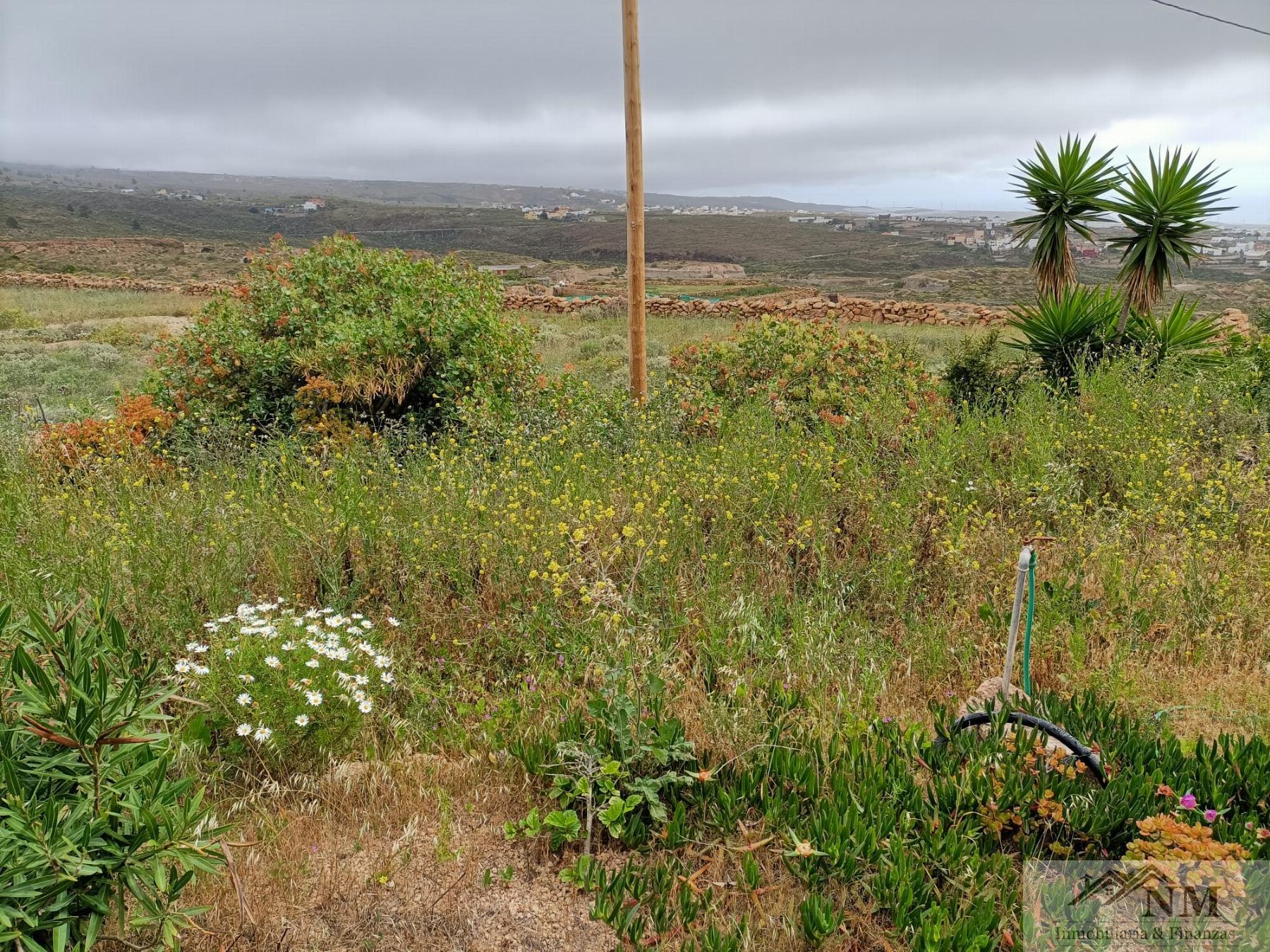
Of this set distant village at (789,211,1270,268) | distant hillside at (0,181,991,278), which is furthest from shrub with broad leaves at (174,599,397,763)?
distant hillside at (0,181,991,278)

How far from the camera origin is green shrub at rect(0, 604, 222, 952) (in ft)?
5.49

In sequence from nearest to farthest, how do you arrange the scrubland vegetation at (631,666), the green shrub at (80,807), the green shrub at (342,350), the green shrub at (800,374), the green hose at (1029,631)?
the green shrub at (80,807)
the scrubland vegetation at (631,666)
the green hose at (1029,631)
the green shrub at (800,374)
the green shrub at (342,350)

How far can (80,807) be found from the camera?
1752 mm

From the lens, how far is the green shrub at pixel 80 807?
1.67 meters

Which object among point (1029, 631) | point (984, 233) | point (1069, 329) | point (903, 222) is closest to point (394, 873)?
point (1029, 631)

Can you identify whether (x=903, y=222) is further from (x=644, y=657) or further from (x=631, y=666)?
(x=631, y=666)

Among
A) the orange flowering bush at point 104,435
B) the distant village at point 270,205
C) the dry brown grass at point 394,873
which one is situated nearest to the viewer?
the dry brown grass at point 394,873

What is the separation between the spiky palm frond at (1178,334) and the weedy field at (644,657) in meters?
1.46

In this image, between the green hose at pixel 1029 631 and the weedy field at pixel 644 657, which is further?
the green hose at pixel 1029 631

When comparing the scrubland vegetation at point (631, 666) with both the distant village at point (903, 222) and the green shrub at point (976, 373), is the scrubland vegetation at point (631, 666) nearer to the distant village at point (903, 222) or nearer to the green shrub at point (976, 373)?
the green shrub at point (976, 373)

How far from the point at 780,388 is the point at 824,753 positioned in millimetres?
5656

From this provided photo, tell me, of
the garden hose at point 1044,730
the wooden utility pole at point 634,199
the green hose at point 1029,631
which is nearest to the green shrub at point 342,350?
the wooden utility pole at point 634,199

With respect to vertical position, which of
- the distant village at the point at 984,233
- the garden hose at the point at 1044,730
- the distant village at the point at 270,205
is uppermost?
the distant village at the point at 270,205

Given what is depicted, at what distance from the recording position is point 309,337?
26.9 ft
